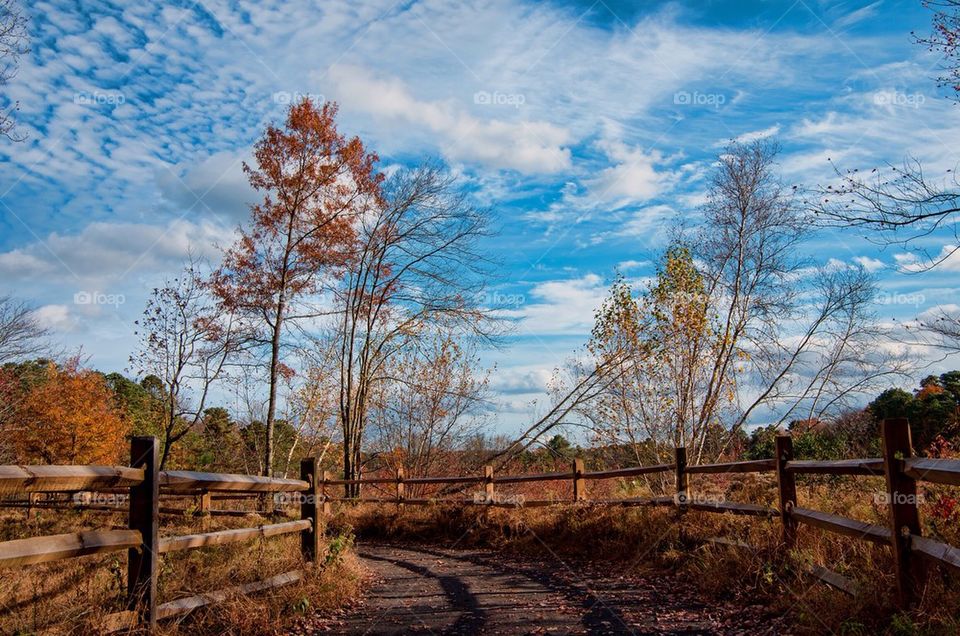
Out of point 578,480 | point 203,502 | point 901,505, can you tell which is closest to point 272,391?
point 203,502

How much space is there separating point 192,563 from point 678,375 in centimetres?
1104

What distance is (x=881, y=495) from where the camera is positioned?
6.87m

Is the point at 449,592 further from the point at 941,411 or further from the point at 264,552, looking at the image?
the point at 941,411

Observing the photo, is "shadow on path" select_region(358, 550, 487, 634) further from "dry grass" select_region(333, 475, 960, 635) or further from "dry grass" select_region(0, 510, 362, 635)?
"dry grass" select_region(333, 475, 960, 635)

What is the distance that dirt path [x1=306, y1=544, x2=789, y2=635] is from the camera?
5738 millimetres

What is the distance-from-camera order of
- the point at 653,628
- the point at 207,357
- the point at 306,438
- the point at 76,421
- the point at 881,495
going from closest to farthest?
the point at 653,628
the point at 881,495
the point at 207,357
the point at 306,438
the point at 76,421

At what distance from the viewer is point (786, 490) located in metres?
6.94

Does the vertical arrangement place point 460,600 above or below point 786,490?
below

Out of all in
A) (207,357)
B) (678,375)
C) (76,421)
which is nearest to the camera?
(678,375)

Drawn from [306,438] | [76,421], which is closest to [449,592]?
[306,438]

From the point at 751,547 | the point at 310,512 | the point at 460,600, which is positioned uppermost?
the point at 310,512

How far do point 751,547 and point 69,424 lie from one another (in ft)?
114

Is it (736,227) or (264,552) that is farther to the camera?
(736,227)

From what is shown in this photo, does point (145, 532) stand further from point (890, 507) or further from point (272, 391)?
point (272, 391)
